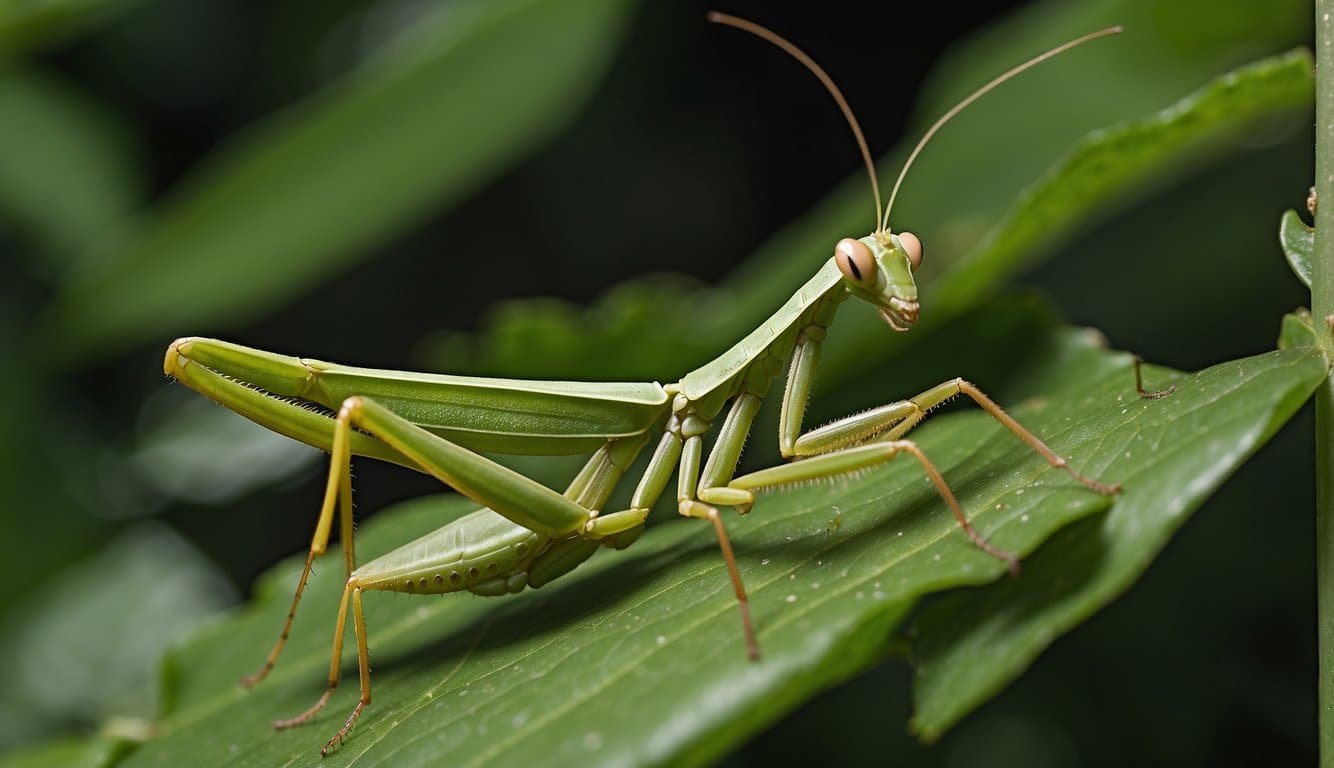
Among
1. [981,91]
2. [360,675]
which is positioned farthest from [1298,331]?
[360,675]

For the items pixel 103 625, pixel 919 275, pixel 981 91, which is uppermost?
pixel 981 91

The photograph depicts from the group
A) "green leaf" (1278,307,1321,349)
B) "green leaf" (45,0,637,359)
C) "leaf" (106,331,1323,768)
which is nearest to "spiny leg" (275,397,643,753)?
"leaf" (106,331,1323,768)

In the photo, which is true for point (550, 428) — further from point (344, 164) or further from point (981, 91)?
point (344, 164)

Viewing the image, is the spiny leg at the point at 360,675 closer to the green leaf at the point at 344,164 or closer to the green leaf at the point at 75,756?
the green leaf at the point at 75,756

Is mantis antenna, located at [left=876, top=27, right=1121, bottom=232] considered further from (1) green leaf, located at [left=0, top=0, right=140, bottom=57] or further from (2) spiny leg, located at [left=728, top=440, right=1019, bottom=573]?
(1) green leaf, located at [left=0, top=0, right=140, bottom=57]

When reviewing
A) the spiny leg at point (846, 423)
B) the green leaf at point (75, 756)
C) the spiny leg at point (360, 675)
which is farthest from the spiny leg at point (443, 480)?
the green leaf at point (75, 756)
